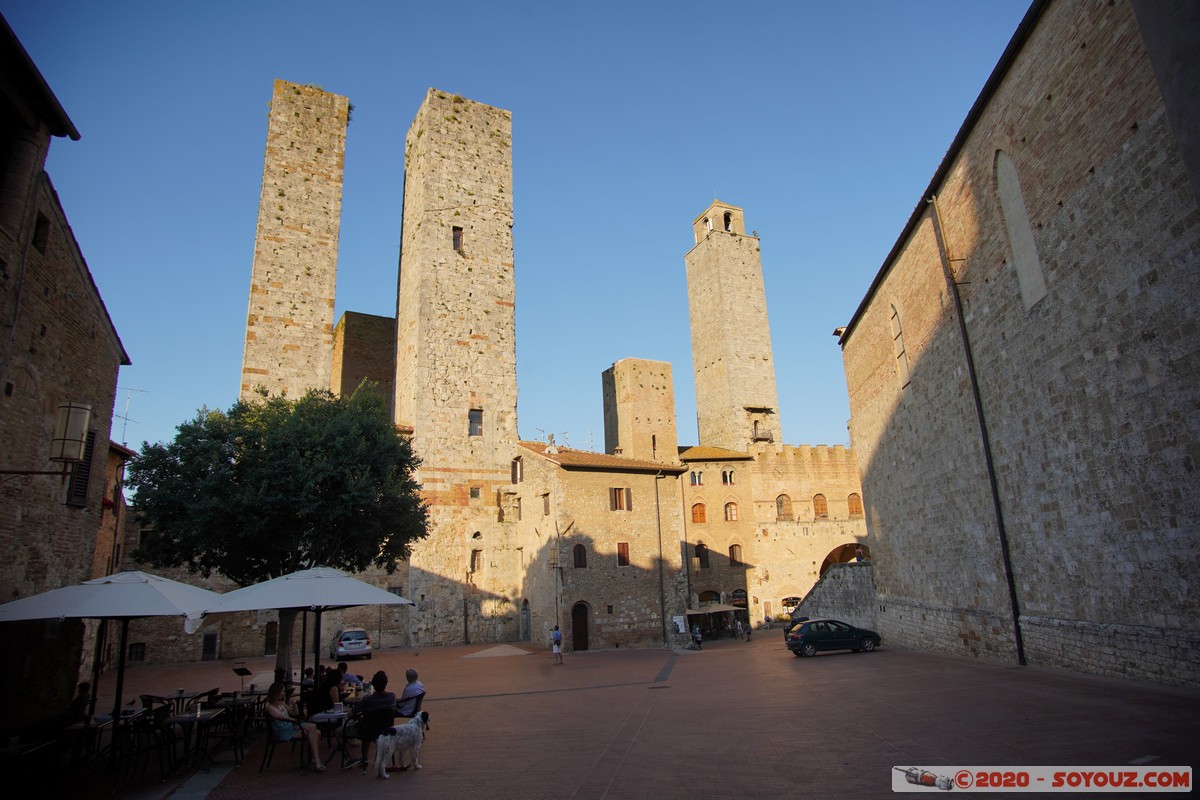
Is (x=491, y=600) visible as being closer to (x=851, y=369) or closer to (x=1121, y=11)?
(x=851, y=369)

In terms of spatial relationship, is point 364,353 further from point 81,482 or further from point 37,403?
point 37,403

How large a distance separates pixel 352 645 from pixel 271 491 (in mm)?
12095

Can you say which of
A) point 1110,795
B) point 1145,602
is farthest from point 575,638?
point 1110,795

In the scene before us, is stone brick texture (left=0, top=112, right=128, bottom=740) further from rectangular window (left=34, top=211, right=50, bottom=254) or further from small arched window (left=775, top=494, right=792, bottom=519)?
small arched window (left=775, top=494, right=792, bottom=519)

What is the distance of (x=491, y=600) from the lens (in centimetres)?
2967

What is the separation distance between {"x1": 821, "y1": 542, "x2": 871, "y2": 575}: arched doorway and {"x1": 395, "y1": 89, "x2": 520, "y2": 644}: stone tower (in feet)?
Answer: 63.8

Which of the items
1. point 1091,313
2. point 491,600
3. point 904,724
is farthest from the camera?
point 491,600

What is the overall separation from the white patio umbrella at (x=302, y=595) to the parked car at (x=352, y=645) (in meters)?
15.4

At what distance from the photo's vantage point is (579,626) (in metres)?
27.4

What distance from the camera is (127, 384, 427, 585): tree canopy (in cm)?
1518

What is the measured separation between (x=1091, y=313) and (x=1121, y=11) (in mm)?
4207

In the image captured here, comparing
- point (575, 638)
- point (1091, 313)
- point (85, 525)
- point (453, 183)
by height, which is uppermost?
point (453, 183)

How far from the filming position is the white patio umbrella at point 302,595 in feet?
32.8

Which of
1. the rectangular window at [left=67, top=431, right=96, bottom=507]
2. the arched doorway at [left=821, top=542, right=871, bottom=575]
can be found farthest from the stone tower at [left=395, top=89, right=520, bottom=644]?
the arched doorway at [left=821, top=542, right=871, bottom=575]
